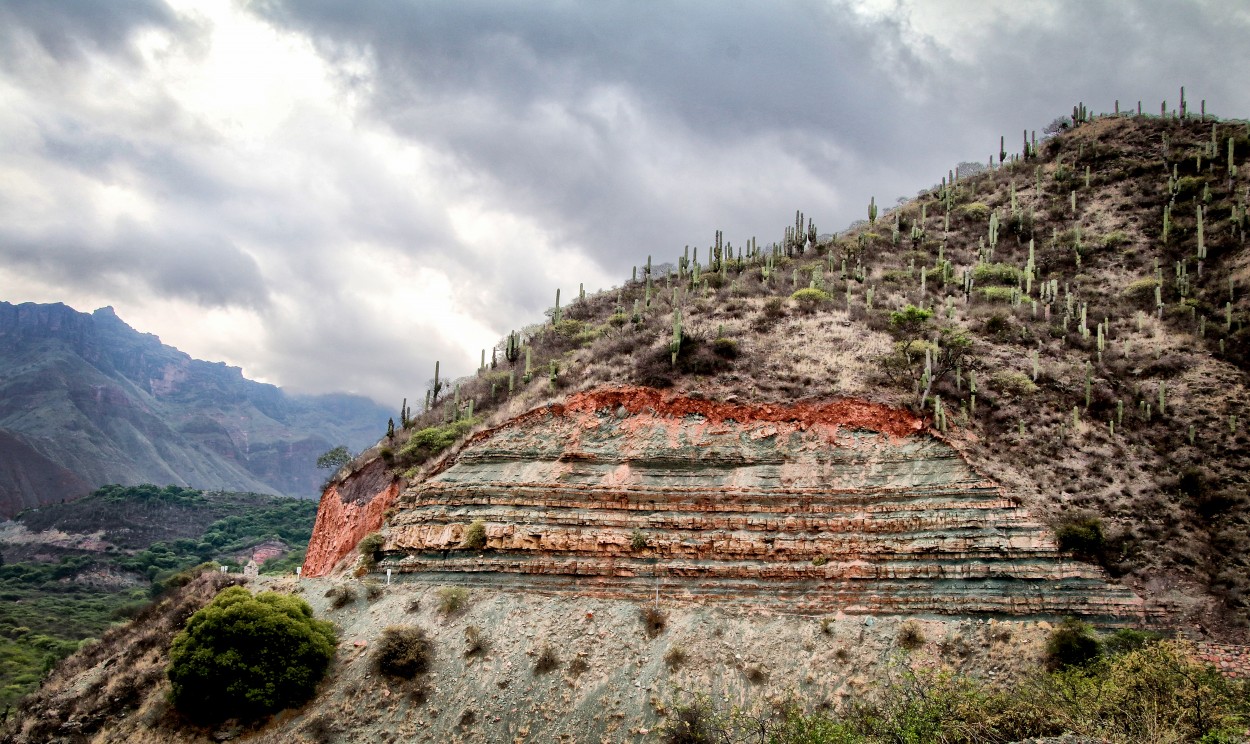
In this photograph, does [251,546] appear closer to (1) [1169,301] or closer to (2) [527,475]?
(2) [527,475]

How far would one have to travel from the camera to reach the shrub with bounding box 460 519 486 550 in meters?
26.1

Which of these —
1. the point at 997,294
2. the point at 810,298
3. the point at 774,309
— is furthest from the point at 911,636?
the point at 997,294

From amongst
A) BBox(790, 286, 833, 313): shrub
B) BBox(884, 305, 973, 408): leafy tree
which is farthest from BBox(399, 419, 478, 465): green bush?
BBox(884, 305, 973, 408): leafy tree

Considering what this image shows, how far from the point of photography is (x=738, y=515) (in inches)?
984

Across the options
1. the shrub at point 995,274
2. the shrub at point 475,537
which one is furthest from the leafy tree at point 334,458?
the shrub at point 995,274

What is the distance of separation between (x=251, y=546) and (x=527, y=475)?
78745 millimetres

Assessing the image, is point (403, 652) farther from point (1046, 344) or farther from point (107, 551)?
point (107, 551)

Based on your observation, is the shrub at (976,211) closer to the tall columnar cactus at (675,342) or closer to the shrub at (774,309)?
the shrub at (774,309)

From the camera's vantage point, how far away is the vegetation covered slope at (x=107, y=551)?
177 feet

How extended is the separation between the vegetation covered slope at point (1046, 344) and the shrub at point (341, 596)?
6697 mm

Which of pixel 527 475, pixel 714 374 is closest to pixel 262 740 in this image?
pixel 527 475

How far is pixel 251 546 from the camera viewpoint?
301ft

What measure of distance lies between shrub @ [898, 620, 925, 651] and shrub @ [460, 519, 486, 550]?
A: 1386 cm

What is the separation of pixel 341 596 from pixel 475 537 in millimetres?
5161
